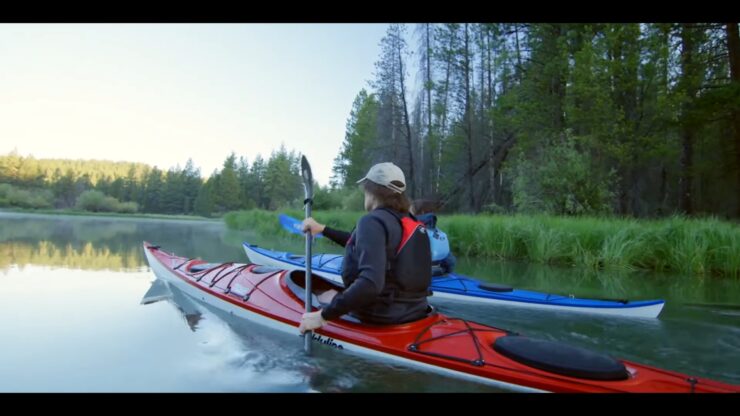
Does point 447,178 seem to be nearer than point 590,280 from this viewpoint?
No

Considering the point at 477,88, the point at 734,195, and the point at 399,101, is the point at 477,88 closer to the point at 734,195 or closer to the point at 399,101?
the point at 399,101

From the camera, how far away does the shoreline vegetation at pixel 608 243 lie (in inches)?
302

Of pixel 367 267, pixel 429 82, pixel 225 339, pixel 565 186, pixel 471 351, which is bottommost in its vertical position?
pixel 225 339

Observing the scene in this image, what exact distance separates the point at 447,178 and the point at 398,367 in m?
22.9

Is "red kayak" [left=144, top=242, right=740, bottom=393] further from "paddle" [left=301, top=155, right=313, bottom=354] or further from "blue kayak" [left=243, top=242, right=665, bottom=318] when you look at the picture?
"blue kayak" [left=243, top=242, right=665, bottom=318]

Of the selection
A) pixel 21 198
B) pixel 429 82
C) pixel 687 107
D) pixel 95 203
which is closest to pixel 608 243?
pixel 687 107

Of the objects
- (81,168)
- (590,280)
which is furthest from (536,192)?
(81,168)

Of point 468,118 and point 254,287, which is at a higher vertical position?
point 468,118

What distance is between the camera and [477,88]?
24453mm

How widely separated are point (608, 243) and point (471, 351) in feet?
23.2

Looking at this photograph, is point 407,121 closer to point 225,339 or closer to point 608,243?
point 608,243

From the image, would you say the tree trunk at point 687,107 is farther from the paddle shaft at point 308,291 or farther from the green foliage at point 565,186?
the paddle shaft at point 308,291

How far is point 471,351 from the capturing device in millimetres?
2811

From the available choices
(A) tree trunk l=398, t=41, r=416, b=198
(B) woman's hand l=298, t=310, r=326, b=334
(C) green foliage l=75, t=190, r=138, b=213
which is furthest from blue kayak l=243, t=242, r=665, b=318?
(C) green foliage l=75, t=190, r=138, b=213
